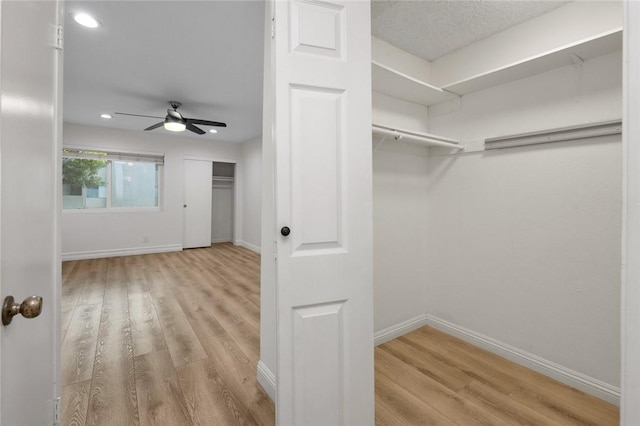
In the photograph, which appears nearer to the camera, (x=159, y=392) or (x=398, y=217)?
(x=159, y=392)

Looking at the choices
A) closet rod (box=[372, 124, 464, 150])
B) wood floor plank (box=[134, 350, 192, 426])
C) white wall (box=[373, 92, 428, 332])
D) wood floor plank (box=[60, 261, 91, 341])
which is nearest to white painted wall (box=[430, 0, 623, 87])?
white wall (box=[373, 92, 428, 332])

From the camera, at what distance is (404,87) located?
2180 mm

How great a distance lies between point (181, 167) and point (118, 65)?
3394 millimetres

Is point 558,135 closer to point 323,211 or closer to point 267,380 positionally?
point 323,211

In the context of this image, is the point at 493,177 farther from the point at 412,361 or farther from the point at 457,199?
the point at 412,361

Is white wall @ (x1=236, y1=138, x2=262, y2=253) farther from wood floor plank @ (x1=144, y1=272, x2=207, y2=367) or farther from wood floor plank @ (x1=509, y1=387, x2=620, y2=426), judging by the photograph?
wood floor plank @ (x1=509, y1=387, x2=620, y2=426)

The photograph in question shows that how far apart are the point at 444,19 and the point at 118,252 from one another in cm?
638

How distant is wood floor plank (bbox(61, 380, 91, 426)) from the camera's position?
1472 millimetres

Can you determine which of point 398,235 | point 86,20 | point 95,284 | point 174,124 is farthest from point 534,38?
point 95,284

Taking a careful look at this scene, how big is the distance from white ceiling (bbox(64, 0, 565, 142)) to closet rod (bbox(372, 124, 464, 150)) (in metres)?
0.78

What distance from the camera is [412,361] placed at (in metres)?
2.07

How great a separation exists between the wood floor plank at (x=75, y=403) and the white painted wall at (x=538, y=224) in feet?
8.63

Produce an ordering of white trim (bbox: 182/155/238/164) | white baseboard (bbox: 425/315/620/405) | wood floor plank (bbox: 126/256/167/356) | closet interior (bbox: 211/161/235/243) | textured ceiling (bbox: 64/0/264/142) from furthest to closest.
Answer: closet interior (bbox: 211/161/235/243), white trim (bbox: 182/155/238/164), wood floor plank (bbox: 126/256/167/356), textured ceiling (bbox: 64/0/264/142), white baseboard (bbox: 425/315/620/405)

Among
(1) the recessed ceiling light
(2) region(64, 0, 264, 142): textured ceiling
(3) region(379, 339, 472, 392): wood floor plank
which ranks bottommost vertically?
(3) region(379, 339, 472, 392): wood floor plank
